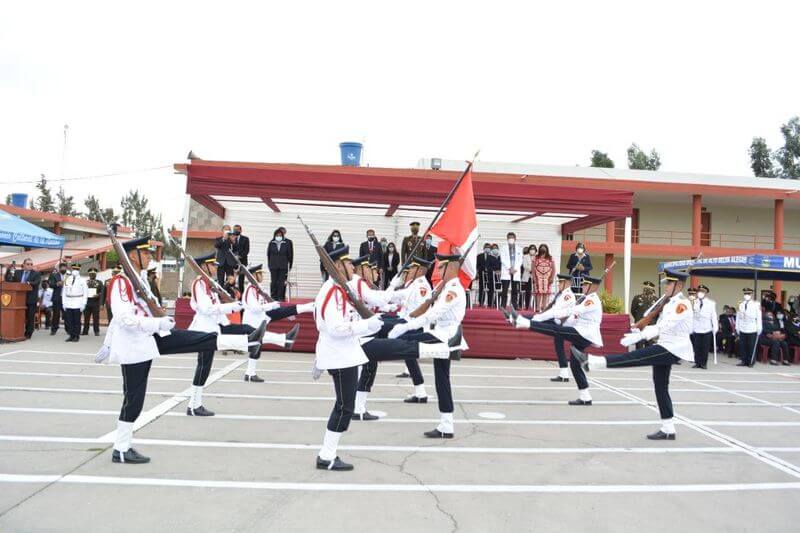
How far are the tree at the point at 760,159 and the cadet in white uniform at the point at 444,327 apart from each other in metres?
49.5

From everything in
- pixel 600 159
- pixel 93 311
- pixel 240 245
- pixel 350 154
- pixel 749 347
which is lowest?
pixel 749 347

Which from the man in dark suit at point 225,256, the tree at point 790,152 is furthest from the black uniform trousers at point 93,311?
the tree at point 790,152

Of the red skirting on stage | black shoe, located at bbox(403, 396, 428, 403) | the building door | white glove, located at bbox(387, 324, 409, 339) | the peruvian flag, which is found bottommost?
black shoe, located at bbox(403, 396, 428, 403)

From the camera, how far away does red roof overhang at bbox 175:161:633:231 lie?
43.9 feet

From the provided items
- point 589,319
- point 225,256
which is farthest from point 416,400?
point 225,256

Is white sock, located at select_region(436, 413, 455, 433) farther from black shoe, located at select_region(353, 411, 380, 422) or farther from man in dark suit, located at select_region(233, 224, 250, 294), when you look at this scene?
man in dark suit, located at select_region(233, 224, 250, 294)

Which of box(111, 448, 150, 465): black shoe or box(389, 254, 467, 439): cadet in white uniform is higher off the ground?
box(389, 254, 467, 439): cadet in white uniform

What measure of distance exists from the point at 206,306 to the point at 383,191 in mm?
7257

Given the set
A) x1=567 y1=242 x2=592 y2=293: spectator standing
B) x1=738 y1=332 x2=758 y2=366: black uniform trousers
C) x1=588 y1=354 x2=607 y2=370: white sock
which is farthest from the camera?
x1=738 y1=332 x2=758 y2=366: black uniform trousers

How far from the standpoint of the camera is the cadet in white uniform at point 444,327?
6465mm

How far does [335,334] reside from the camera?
16.6 ft

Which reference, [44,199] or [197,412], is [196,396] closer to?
[197,412]

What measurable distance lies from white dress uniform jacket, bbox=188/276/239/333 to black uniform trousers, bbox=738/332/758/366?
13.3 meters

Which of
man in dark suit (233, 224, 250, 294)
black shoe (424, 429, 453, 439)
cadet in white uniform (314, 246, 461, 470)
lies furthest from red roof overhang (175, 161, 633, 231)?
cadet in white uniform (314, 246, 461, 470)
